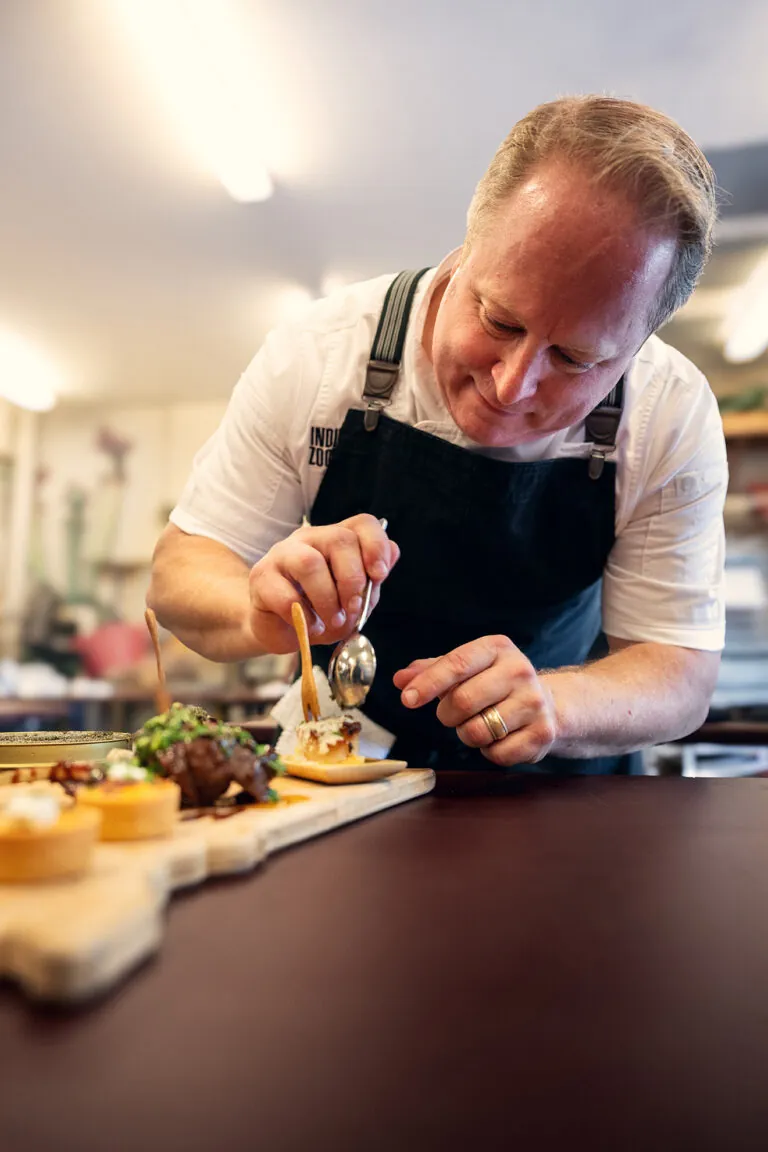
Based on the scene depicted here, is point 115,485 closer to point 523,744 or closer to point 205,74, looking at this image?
point 205,74

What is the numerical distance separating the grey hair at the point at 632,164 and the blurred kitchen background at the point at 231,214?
56.8 inches

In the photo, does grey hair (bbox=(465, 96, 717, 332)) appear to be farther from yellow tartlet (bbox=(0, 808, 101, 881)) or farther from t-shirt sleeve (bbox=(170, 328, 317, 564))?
yellow tartlet (bbox=(0, 808, 101, 881))

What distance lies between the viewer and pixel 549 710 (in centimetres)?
140

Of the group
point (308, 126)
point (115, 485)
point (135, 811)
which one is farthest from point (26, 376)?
point (135, 811)

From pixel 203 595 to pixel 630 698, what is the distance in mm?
766

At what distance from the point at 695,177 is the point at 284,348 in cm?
77

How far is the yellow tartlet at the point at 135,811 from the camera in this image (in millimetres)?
824

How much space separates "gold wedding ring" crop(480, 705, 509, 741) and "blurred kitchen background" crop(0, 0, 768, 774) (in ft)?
4.43

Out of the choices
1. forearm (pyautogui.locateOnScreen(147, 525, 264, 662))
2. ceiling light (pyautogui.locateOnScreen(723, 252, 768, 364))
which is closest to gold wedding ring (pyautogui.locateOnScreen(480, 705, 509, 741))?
forearm (pyautogui.locateOnScreen(147, 525, 264, 662))

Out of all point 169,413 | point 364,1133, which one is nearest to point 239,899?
point 364,1133

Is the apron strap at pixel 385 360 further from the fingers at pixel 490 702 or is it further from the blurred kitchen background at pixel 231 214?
the blurred kitchen background at pixel 231 214

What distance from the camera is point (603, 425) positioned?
5.66ft

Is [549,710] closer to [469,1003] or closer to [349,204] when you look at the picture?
[469,1003]

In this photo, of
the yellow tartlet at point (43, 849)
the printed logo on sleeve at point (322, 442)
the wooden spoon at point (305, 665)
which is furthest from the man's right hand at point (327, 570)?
the yellow tartlet at point (43, 849)
